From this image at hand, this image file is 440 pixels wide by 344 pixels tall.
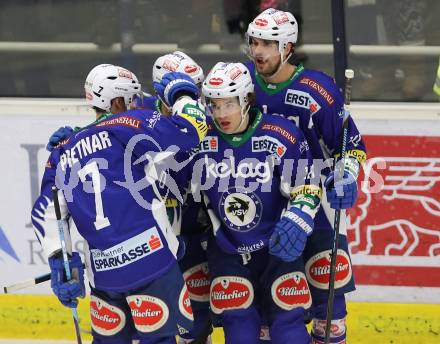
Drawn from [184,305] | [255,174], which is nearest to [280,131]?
[255,174]

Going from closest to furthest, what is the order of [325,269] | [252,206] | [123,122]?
[123,122] → [252,206] → [325,269]

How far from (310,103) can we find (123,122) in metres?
0.77

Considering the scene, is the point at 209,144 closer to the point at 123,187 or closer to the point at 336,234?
the point at 123,187

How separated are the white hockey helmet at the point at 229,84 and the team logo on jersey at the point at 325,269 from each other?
2.53 ft

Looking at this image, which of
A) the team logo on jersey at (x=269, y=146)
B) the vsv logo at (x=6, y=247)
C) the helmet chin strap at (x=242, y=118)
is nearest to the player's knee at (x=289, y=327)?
the team logo on jersey at (x=269, y=146)

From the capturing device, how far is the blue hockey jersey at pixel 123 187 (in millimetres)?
3594

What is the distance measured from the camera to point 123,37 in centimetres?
488

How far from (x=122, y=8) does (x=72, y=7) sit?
239 mm

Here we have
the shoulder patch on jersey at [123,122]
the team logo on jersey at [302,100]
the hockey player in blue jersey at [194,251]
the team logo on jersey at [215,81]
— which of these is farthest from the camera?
the hockey player in blue jersey at [194,251]

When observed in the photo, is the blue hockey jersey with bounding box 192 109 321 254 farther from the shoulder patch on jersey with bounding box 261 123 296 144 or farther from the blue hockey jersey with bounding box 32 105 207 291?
the blue hockey jersey with bounding box 32 105 207 291

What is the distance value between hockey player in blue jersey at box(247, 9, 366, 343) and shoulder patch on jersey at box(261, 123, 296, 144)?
143mm

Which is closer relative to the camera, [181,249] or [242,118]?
[242,118]

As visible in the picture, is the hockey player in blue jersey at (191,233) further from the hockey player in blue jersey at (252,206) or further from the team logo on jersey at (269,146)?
the team logo on jersey at (269,146)

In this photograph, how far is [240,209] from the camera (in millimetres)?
3805
